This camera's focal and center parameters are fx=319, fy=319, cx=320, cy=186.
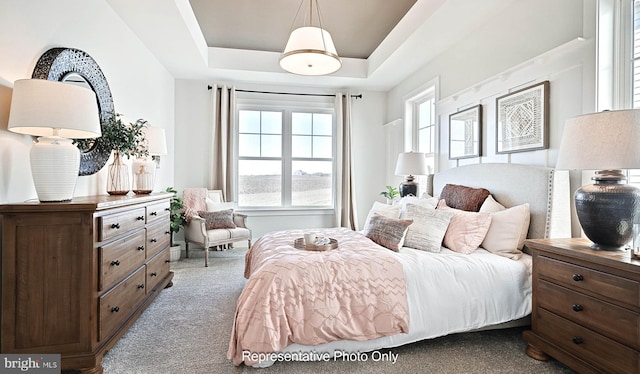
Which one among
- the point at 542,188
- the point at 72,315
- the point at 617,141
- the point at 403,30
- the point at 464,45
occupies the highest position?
the point at 403,30

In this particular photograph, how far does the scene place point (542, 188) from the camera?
94.9 inches

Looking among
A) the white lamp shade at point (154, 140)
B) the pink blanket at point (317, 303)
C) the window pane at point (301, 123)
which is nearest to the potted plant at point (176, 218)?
the white lamp shade at point (154, 140)

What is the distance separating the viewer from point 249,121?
537 cm

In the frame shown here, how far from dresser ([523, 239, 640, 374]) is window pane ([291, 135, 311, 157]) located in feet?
13.0

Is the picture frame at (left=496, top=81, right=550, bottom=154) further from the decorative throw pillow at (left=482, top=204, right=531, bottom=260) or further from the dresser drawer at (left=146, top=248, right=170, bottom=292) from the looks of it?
the dresser drawer at (left=146, top=248, right=170, bottom=292)

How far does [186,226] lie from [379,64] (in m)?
3.52

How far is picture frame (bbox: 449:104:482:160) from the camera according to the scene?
130 inches

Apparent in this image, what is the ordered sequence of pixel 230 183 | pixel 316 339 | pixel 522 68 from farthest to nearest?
pixel 230 183 → pixel 522 68 → pixel 316 339

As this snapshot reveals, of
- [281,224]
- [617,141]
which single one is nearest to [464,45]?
[617,141]

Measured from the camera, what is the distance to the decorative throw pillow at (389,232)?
2.54 m

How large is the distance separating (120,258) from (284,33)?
3.52 metres

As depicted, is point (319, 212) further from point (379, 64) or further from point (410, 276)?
point (410, 276)

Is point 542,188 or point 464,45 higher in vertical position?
point 464,45

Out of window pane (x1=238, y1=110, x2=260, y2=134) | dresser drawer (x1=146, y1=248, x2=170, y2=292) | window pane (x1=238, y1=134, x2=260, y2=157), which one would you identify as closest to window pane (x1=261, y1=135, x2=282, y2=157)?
window pane (x1=238, y1=134, x2=260, y2=157)
